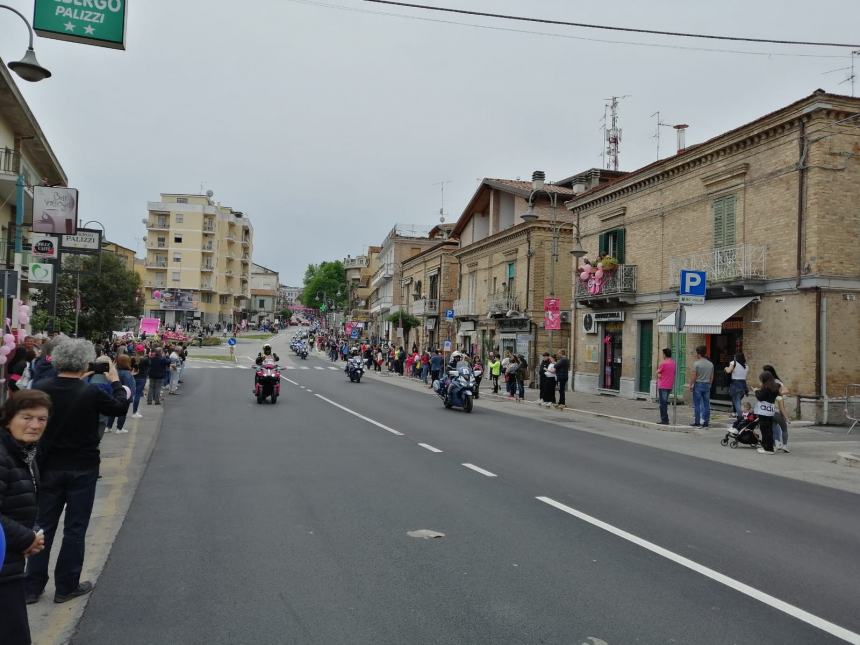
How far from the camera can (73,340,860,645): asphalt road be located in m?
4.25

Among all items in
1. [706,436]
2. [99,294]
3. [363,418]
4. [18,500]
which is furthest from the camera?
[99,294]

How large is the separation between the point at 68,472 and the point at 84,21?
5091 millimetres

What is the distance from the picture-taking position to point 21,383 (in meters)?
11.4

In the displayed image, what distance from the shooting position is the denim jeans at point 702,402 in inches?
658

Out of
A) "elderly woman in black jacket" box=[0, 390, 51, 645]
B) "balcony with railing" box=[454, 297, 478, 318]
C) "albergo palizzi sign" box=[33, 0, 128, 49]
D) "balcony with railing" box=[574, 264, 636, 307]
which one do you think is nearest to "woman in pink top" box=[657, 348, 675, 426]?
"balcony with railing" box=[574, 264, 636, 307]

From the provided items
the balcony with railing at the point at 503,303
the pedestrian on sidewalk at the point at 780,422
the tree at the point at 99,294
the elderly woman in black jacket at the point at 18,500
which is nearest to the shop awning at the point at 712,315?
the pedestrian on sidewalk at the point at 780,422

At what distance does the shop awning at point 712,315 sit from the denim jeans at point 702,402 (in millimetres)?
3781

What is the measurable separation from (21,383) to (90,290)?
3849 centimetres

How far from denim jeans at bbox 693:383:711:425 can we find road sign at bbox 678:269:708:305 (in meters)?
2.04

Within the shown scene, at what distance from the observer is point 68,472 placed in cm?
471

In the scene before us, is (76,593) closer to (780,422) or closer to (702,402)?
(780,422)

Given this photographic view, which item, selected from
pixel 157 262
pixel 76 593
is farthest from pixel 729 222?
→ pixel 157 262

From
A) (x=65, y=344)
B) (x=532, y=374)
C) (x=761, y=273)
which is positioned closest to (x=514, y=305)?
(x=532, y=374)

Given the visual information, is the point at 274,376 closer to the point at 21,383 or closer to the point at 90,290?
the point at 21,383
